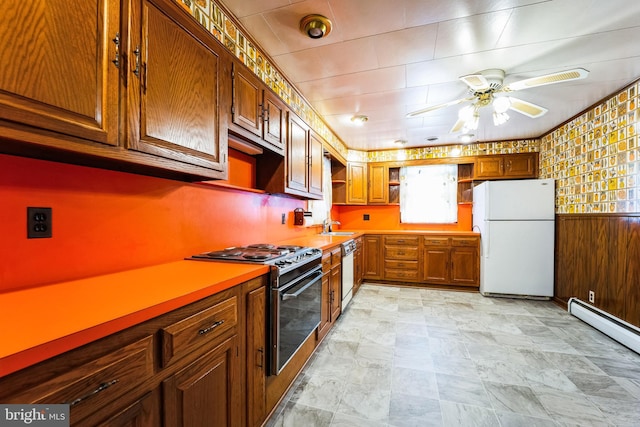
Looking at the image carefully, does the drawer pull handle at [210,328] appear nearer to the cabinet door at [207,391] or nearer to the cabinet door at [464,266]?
the cabinet door at [207,391]

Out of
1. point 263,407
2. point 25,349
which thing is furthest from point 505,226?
point 25,349

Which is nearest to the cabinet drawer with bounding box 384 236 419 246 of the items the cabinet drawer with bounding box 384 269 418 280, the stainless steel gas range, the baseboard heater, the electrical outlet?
the cabinet drawer with bounding box 384 269 418 280

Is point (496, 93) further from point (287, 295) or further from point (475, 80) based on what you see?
point (287, 295)

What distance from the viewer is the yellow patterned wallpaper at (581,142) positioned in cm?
168

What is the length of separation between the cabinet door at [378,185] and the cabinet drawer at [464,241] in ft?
4.20

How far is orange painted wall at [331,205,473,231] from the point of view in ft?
14.9

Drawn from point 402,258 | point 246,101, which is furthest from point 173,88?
point 402,258

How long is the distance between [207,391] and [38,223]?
2.98 ft

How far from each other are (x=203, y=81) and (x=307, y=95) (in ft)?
4.70

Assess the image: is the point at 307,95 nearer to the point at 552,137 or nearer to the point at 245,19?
the point at 245,19

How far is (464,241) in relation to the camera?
404 centimetres

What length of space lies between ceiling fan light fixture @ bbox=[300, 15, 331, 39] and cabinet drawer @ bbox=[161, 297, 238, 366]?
1.66 meters

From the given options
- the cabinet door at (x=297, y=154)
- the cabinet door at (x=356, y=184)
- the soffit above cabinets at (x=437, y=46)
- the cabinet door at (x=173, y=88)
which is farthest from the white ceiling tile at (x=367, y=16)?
the cabinet door at (x=356, y=184)

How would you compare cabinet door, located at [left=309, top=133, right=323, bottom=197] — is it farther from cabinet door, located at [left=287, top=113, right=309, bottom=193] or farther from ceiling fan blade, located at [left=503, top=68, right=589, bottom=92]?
ceiling fan blade, located at [left=503, top=68, right=589, bottom=92]
